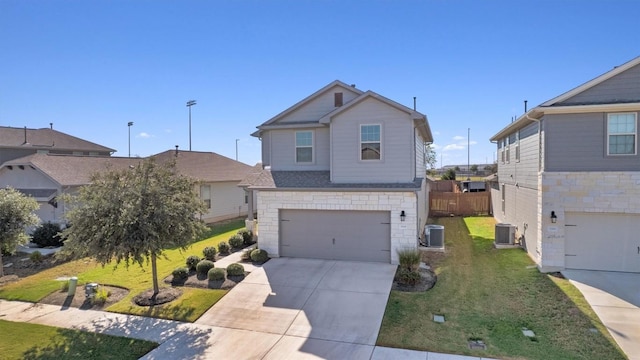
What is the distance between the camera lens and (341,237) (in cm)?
1317

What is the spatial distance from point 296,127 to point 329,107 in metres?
1.76

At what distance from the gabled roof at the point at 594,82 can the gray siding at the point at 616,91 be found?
0.10 metres

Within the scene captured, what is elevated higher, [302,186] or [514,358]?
[302,186]

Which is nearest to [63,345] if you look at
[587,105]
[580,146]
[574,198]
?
[574,198]

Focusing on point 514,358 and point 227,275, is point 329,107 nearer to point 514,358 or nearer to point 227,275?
point 227,275

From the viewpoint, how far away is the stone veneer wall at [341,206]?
12375 millimetres

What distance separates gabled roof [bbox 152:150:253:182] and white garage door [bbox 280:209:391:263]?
10.9 meters

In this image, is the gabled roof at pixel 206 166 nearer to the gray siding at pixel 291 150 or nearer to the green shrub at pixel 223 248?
the green shrub at pixel 223 248

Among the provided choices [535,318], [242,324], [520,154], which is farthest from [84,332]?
[520,154]

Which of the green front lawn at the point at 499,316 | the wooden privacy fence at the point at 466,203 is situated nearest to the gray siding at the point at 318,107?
the green front lawn at the point at 499,316

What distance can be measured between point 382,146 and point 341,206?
2762 millimetres

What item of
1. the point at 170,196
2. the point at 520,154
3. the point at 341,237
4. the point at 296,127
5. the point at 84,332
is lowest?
the point at 84,332

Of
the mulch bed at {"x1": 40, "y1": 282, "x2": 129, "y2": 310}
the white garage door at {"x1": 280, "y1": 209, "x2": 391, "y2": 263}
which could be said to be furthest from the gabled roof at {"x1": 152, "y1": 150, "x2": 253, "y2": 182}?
the mulch bed at {"x1": 40, "y1": 282, "x2": 129, "y2": 310}

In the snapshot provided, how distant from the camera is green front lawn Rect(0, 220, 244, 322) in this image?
9500 millimetres
